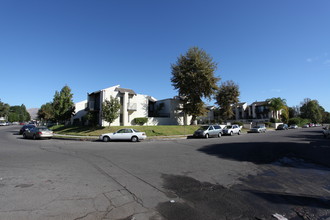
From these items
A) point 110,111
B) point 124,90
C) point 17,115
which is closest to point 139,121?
point 124,90

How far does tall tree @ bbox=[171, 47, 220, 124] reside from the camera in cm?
3444

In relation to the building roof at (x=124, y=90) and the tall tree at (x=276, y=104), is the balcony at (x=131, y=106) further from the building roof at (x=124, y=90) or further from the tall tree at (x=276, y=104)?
the tall tree at (x=276, y=104)

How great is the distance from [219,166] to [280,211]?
155 inches

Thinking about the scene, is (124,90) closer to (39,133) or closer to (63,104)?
(63,104)

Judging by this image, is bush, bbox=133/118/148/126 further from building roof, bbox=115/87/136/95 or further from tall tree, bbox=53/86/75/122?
tall tree, bbox=53/86/75/122

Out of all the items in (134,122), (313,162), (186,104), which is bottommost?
(313,162)

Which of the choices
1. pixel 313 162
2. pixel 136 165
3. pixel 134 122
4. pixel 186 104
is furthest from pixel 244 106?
pixel 136 165

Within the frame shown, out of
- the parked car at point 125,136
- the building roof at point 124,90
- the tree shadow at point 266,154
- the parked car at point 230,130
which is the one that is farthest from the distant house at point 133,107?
the tree shadow at point 266,154

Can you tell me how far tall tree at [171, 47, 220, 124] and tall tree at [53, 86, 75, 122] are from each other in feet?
65.6

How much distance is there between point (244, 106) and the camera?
245 feet

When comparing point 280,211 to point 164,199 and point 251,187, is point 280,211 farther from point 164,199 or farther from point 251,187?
point 164,199

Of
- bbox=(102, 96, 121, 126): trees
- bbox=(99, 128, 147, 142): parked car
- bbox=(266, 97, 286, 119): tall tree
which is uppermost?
bbox=(266, 97, 286, 119): tall tree

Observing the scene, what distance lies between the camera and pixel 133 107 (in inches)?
1240

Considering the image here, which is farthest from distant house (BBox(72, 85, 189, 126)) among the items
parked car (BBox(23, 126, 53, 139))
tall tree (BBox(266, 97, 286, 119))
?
tall tree (BBox(266, 97, 286, 119))
